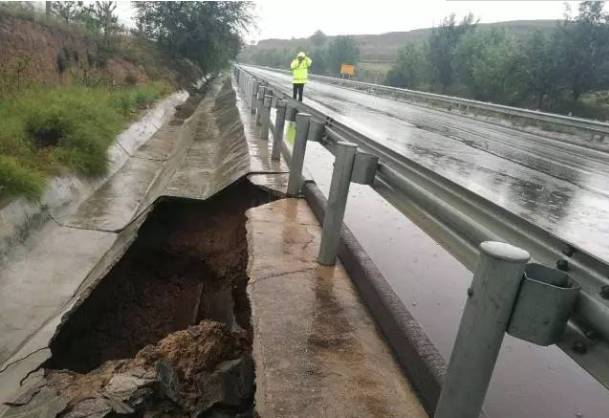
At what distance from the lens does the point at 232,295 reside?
200 inches

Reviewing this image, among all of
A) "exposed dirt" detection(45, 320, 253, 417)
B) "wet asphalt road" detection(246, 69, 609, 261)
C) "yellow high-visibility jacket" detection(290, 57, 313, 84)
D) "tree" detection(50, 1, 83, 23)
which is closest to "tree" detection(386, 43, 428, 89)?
"tree" detection(50, 1, 83, 23)

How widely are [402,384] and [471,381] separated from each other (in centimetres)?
99

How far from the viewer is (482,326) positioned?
5.28 ft

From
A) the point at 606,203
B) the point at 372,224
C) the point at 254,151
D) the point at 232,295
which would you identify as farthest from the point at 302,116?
the point at 606,203

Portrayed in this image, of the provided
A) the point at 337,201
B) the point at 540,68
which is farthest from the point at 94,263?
the point at 540,68

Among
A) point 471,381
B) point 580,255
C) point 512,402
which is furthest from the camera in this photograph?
point 512,402

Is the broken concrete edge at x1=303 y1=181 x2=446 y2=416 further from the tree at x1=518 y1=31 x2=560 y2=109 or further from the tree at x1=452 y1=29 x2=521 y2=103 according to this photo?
the tree at x1=452 y1=29 x2=521 y2=103

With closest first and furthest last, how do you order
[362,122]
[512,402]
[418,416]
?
[418,416]
[512,402]
[362,122]

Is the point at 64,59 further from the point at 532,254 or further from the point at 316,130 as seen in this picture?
the point at 532,254

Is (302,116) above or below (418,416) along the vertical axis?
above

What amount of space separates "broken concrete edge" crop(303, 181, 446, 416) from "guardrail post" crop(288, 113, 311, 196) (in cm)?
141

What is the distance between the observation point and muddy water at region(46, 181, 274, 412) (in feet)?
16.7

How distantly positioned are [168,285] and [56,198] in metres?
2.90

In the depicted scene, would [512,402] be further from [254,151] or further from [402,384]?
[254,151]
